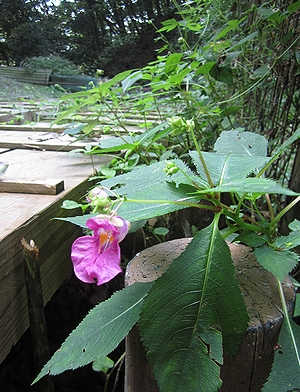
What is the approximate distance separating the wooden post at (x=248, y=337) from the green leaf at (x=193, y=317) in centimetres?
7

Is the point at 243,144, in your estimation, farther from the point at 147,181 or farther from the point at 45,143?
the point at 45,143

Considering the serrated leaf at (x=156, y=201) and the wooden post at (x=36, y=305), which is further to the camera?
the wooden post at (x=36, y=305)

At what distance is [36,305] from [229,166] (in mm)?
608

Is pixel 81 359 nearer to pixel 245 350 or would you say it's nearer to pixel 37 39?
pixel 245 350

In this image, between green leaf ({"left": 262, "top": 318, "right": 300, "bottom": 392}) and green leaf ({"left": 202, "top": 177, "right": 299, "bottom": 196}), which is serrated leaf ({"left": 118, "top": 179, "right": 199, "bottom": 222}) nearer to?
green leaf ({"left": 202, "top": 177, "right": 299, "bottom": 196})

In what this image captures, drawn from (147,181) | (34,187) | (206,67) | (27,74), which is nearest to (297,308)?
(147,181)

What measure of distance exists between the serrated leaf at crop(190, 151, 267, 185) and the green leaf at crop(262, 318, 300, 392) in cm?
26

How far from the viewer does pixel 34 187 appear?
1047 mm

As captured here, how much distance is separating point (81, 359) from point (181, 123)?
464 mm

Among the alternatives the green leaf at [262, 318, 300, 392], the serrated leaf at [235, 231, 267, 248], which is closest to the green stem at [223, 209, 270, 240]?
the serrated leaf at [235, 231, 267, 248]

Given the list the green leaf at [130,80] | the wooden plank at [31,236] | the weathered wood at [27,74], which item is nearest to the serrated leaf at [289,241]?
the wooden plank at [31,236]

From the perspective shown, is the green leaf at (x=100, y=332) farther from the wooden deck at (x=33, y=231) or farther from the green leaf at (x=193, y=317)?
the wooden deck at (x=33, y=231)

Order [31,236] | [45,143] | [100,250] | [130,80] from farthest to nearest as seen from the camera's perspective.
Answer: [45,143] → [130,80] → [31,236] → [100,250]

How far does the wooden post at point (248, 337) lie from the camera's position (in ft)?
1.89
